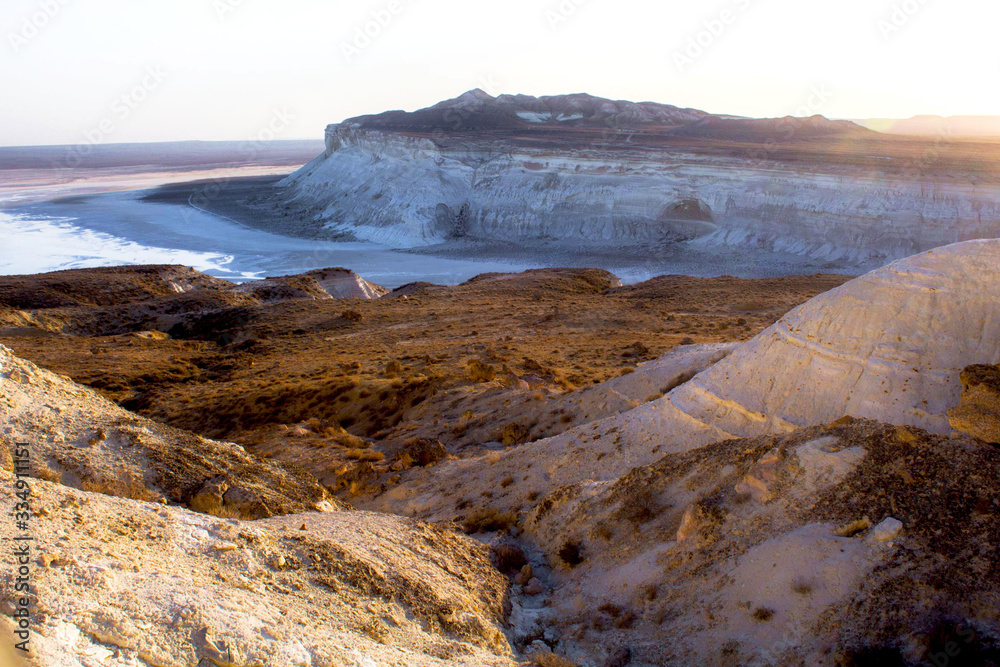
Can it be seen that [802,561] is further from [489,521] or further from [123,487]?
[123,487]

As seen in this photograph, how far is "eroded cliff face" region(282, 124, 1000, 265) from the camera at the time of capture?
35.1 meters

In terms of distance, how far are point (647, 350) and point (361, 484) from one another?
8.23m

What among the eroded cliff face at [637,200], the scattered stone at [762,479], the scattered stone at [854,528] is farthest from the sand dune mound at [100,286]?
the scattered stone at [854,528]

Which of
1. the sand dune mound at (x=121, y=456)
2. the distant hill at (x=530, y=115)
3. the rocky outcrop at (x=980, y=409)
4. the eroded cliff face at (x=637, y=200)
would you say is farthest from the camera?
the distant hill at (x=530, y=115)

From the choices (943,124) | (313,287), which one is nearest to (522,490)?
(313,287)

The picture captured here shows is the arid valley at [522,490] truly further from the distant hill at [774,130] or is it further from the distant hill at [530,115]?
the distant hill at [530,115]

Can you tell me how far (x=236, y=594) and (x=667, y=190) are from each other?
42.8 m

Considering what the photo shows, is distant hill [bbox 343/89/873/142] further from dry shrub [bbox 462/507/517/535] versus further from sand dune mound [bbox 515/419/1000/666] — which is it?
sand dune mound [bbox 515/419/1000/666]

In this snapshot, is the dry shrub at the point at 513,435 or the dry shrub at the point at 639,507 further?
the dry shrub at the point at 513,435

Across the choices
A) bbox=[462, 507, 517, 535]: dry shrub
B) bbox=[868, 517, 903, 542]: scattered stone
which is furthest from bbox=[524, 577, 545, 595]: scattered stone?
bbox=[868, 517, 903, 542]: scattered stone

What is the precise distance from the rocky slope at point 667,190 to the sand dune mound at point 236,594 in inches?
1389

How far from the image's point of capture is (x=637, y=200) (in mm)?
44250

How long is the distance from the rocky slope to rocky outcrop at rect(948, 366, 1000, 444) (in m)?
32.4

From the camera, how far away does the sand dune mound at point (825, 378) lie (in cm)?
614
